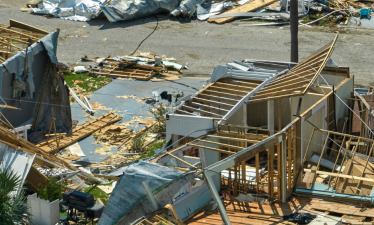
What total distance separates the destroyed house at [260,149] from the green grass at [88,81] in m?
8.50

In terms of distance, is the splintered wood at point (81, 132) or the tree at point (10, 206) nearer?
the tree at point (10, 206)

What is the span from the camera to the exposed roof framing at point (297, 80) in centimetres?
1786

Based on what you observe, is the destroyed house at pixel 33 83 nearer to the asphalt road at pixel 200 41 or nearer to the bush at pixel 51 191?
the bush at pixel 51 191

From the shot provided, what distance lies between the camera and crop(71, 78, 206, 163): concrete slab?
24203mm

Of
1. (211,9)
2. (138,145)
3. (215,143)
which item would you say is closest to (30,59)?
(138,145)

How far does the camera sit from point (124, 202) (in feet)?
41.9

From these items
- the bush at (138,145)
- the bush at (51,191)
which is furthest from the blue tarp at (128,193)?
the bush at (138,145)

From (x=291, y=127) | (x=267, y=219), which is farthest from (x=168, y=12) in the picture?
(x=267, y=219)

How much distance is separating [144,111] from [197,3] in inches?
605

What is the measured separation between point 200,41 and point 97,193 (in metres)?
17.8

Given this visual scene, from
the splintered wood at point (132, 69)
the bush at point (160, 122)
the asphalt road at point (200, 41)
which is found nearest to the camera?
the bush at point (160, 122)

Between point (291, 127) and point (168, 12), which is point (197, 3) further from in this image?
point (291, 127)

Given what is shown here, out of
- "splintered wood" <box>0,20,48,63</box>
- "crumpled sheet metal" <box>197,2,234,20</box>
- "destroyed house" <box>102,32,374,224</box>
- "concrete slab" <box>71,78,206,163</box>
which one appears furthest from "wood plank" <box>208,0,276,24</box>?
"splintered wood" <box>0,20,48,63</box>

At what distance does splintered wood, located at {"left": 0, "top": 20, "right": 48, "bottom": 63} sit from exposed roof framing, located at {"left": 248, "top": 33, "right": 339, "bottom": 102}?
986cm
